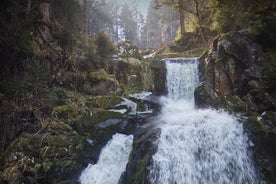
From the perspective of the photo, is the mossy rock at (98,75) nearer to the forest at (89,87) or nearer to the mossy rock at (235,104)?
the forest at (89,87)

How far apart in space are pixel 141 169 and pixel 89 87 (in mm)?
8093

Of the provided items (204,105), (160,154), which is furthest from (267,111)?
(160,154)

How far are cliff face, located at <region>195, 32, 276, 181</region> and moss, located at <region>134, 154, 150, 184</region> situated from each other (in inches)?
185

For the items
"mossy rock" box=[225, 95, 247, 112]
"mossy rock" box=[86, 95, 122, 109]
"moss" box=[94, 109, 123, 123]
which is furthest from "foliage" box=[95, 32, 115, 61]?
"mossy rock" box=[225, 95, 247, 112]

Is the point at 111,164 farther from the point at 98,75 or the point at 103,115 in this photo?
the point at 98,75

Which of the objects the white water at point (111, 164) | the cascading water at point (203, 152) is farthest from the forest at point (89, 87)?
the cascading water at point (203, 152)

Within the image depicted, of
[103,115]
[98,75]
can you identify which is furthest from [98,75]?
[103,115]

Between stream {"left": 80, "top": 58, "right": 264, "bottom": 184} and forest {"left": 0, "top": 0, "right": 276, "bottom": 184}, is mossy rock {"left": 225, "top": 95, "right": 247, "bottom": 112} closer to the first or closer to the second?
forest {"left": 0, "top": 0, "right": 276, "bottom": 184}

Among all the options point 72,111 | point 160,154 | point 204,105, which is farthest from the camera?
point 204,105

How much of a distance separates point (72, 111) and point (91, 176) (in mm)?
3781

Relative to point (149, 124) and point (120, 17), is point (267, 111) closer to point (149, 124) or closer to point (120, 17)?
point (149, 124)

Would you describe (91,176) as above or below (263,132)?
below

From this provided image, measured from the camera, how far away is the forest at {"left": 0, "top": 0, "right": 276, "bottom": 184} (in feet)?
36.9

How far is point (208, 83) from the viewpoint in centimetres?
1625
